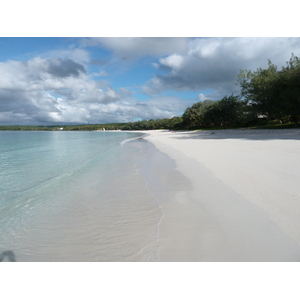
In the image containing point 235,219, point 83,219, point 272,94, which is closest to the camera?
point 235,219

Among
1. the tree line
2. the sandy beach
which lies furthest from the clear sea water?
the tree line

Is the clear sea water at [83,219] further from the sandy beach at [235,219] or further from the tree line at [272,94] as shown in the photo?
the tree line at [272,94]

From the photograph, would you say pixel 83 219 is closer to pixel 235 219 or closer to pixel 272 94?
pixel 235 219

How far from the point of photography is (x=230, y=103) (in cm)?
5684

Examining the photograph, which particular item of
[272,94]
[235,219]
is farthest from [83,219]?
[272,94]

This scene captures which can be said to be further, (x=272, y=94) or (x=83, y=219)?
(x=272, y=94)

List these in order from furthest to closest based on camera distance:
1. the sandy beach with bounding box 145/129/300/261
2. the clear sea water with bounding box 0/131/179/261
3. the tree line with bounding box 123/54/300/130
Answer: the tree line with bounding box 123/54/300/130 < the clear sea water with bounding box 0/131/179/261 < the sandy beach with bounding box 145/129/300/261

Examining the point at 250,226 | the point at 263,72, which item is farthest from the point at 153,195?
the point at 263,72

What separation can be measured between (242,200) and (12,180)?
10.5 metres

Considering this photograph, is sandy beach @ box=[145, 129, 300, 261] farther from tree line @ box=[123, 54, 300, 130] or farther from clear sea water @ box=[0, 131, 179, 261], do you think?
tree line @ box=[123, 54, 300, 130]

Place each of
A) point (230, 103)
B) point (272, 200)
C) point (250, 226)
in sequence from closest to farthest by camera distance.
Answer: point (250, 226) → point (272, 200) → point (230, 103)

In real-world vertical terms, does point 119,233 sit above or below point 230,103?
below

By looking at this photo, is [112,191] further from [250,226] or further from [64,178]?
[250,226]

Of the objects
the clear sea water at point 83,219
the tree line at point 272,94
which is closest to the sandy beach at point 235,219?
the clear sea water at point 83,219
